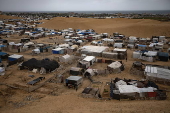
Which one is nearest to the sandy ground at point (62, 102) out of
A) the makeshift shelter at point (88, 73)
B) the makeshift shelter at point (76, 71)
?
the makeshift shelter at point (88, 73)

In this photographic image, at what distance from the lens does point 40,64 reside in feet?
59.2

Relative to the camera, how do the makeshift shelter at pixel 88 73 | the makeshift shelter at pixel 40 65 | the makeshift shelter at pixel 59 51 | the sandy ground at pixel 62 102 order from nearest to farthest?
1. the sandy ground at pixel 62 102
2. the makeshift shelter at pixel 88 73
3. the makeshift shelter at pixel 40 65
4. the makeshift shelter at pixel 59 51

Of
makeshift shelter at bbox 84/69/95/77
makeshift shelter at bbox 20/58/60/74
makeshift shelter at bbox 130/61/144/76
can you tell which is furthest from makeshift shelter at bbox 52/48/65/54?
makeshift shelter at bbox 130/61/144/76

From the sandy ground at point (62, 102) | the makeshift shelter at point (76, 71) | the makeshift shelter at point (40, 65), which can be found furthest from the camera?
the makeshift shelter at point (40, 65)

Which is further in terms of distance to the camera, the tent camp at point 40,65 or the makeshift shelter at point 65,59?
the makeshift shelter at point 65,59

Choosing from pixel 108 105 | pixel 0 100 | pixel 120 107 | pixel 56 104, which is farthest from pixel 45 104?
pixel 120 107

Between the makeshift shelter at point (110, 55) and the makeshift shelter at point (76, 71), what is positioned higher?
the makeshift shelter at point (110, 55)

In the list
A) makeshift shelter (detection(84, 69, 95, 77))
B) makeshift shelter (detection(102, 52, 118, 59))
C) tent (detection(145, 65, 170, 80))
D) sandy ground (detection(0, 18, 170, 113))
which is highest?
makeshift shelter (detection(102, 52, 118, 59))

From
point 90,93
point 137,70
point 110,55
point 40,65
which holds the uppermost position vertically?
point 110,55

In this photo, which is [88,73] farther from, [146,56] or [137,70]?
[146,56]

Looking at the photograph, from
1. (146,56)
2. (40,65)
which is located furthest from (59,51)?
(146,56)

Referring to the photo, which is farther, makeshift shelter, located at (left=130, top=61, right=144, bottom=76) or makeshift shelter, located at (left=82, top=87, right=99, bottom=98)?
makeshift shelter, located at (left=130, top=61, right=144, bottom=76)

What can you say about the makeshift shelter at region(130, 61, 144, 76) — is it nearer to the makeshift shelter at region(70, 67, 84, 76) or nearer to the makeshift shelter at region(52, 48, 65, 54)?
the makeshift shelter at region(70, 67, 84, 76)

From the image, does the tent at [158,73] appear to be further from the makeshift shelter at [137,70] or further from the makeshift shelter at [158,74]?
the makeshift shelter at [137,70]
